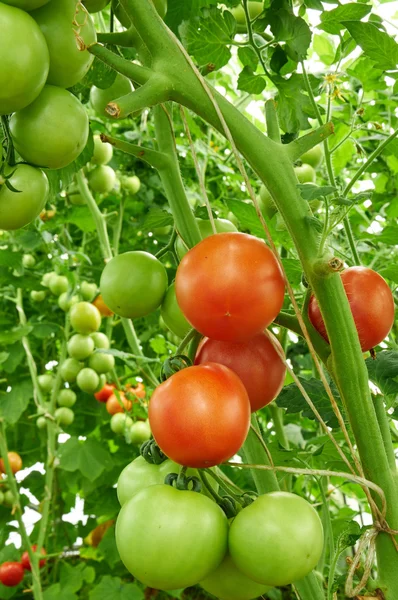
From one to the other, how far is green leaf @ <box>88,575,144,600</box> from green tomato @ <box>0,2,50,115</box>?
1.79 meters

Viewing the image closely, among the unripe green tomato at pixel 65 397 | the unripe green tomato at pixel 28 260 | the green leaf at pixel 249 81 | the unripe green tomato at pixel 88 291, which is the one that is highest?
the green leaf at pixel 249 81

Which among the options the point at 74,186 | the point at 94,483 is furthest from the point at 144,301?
the point at 94,483

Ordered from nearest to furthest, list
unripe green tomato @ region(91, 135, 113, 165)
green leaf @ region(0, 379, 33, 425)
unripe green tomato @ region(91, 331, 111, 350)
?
unripe green tomato @ region(91, 135, 113, 165), unripe green tomato @ region(91, 331, 111, 350), green leaf @ region(0, 379, 33, 425)

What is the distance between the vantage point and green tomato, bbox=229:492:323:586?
1.62ft

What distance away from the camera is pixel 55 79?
1.89 feet

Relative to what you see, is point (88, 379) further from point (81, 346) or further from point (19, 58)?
point (19, 58)

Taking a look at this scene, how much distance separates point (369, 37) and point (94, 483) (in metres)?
1.88

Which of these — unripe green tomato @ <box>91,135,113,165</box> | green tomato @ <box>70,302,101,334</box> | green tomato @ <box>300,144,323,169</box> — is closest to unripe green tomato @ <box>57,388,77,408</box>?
green tomato @ <box>70,302,101,334</box>

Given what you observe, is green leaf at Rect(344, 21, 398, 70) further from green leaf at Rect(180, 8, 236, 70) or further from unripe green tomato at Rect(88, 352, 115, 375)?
unripe green tomato at Rect(88, 352, 115, 375)

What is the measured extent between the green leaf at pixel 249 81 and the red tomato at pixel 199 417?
0.41 m

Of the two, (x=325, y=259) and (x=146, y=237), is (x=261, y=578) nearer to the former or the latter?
(x=325, y=259)

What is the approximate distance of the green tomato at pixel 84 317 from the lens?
1.75m

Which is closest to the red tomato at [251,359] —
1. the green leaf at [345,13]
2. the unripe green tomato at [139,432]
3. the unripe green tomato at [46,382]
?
the green leaf at [345,13]

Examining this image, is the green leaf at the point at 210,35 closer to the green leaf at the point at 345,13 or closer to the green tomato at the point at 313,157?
the green leaf at the point at 345,13
